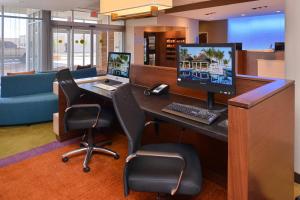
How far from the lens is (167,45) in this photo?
11266mm

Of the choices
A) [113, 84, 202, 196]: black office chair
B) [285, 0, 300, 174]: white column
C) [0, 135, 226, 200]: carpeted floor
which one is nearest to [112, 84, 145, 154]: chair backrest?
[113, 84, 202, 196]: black office chair

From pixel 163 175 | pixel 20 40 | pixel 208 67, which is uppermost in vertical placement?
pixel 20 40

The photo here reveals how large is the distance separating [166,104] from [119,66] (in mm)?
1392

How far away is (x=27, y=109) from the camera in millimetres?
4270

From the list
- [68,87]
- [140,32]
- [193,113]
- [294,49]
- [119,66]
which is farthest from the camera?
[140,32]

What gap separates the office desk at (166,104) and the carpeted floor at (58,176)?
2.59 ft

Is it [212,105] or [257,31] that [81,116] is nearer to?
[212,105]

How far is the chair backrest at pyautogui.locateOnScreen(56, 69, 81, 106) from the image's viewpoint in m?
2.85

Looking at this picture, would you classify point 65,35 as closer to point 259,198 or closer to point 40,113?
point 40,113

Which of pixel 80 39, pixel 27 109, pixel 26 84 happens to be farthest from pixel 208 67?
pixel 80 39

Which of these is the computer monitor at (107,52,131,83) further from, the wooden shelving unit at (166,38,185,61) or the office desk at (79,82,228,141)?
the wooden shelving unit at (166,38,185,61)

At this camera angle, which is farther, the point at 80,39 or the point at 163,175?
the point at 80,39

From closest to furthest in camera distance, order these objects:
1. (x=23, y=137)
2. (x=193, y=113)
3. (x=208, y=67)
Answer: (x=193, y=113) < (x=208, y=67) < (x=23, y=137)

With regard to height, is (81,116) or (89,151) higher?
(81,116)
